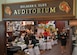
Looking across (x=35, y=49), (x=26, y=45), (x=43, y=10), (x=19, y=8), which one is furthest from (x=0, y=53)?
(x=35, y=49)

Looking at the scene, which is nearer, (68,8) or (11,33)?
(68,8)

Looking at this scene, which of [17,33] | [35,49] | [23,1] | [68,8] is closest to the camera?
[68,8]

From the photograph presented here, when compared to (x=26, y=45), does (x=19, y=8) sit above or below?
above

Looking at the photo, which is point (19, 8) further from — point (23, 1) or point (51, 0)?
point (51, 0)

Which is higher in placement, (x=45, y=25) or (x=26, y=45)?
(x=45, y=25)

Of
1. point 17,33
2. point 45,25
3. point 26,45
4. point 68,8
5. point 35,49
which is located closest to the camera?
point 68,8

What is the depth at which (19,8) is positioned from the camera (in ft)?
15.3

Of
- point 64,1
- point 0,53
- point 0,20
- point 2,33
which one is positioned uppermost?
point 64,1

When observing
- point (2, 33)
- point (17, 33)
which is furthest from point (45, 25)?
point (2, 33)

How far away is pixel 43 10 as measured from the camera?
4426 mm

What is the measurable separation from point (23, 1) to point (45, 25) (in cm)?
964

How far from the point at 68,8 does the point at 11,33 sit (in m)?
8.07

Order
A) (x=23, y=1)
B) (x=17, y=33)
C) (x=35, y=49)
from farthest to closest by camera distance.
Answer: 1. (x=17, y=33)
2. (x=35, y=49)
3. (x=23, y=1)

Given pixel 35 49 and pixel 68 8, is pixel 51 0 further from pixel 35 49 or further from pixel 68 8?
pixel 35 49
